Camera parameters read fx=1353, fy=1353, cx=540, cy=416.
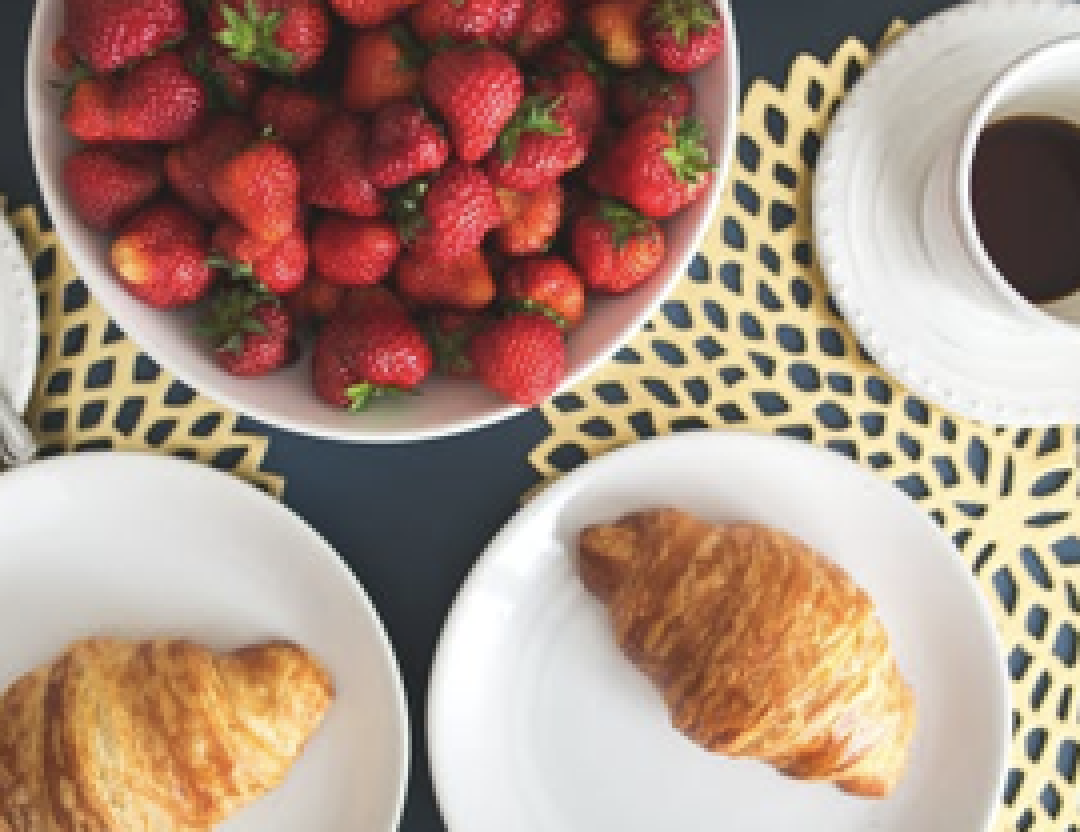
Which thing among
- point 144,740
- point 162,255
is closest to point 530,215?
point 162,255

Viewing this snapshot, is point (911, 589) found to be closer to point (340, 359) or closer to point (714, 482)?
point (714, 482)

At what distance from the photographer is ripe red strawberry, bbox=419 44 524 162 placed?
93cm

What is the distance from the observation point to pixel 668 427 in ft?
3.98

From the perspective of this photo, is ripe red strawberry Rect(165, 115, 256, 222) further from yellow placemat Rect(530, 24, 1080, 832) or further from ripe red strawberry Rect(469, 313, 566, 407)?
yellow placemat Rect(530, 24, 1080, 832)

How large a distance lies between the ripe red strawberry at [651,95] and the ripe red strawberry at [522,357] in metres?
0.18

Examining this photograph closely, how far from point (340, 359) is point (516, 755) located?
42 cm

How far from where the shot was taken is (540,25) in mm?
1012

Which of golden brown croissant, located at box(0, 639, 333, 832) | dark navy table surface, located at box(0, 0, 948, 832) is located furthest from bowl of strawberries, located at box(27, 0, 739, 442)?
golden brown croissant, located at box(0, 639, 333, 832)

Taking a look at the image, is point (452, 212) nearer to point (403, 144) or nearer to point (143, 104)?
point (403, 144)

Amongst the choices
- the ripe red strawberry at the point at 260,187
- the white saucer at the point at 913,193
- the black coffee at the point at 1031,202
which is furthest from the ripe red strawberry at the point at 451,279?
the black coffee at the point at 1031,202

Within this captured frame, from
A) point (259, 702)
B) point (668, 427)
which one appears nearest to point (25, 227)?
point (259, 702)

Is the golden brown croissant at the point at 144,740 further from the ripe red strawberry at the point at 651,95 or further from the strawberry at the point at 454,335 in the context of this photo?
the ripe red strawberry at the point at 651,95

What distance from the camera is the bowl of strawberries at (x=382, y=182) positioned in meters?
0.97

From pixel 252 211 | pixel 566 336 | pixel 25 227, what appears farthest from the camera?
pixel 25 227
